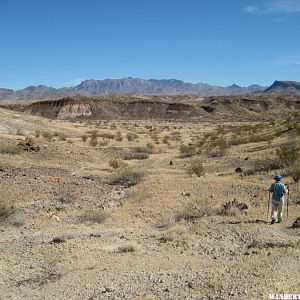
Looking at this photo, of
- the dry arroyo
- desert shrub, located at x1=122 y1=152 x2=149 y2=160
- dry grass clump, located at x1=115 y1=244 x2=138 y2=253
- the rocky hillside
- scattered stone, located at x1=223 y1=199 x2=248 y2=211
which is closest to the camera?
the dry arroyo

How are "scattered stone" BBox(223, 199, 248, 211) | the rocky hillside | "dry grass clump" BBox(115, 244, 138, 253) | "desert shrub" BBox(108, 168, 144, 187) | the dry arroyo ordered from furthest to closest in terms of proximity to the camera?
the rocky hillside < "desert shrub" BBox(108, 168, 144, 187) < "scattered stone" BBox(223, 199, 248, 211) < "dry grass clump" BBox(115, 244, 138, 253) < the dry arroyo

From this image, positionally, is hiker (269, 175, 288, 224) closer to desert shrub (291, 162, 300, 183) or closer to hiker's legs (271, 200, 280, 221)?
hiker's legs (271, 200, 280, 221)

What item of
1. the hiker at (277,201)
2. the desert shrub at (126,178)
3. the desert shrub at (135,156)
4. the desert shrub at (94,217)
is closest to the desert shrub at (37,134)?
the desert shrub at (135,156)

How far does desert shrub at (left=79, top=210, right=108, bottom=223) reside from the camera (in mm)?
16172

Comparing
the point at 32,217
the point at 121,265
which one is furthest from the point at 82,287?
the point at 32,217

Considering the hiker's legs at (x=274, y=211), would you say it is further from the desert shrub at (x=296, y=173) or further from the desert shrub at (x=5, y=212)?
the desert shrub at (x=5, y=212)

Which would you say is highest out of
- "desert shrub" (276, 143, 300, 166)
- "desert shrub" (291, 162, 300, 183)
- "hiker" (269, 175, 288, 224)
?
"desert shrub" (276, 143, 300, 166)

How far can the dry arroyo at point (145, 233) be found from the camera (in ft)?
33.5

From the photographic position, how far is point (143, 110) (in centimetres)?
13362

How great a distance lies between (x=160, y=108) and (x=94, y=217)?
119 m

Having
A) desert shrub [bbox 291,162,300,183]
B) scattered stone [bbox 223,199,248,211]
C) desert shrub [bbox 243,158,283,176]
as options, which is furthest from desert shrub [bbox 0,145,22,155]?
scattered stone [bbox 223,199,248,211]

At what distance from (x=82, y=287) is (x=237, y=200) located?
29.2ft

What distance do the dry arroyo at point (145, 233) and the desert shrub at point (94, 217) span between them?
4 centimetres

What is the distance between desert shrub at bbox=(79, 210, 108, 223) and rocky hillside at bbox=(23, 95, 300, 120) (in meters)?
104
